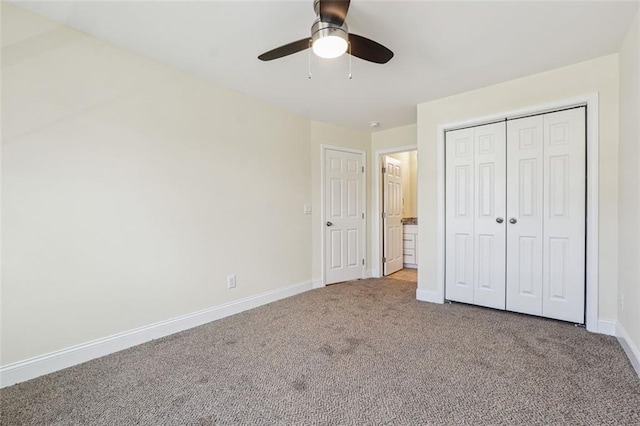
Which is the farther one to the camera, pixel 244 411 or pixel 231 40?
pixel 231 40

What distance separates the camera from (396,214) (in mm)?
5148

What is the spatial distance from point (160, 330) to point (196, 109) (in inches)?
80.1

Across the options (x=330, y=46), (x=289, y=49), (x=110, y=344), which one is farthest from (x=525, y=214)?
(x=110, y=344)

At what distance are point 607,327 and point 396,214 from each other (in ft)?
9.99

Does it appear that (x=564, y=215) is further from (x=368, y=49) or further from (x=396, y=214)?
(x=396, y=214)

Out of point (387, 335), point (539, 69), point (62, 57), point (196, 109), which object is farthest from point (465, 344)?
point (62, 57)

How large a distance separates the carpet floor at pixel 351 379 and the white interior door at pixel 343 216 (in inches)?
60.6

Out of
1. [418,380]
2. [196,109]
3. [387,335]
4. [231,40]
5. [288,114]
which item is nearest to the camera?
[418,380]

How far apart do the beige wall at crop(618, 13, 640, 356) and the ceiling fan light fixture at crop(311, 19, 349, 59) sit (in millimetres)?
1937

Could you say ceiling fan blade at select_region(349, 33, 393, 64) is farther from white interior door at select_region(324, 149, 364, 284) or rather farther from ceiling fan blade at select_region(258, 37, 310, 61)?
white interior door at select_region(324, 149, 364, 284)

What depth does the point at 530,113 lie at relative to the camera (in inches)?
111

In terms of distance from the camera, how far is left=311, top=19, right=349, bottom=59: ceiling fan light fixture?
64.3 inches

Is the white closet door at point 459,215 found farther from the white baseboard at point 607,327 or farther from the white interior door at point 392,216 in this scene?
the white interior door at point 392,216

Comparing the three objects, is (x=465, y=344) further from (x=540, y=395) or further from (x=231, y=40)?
(x=231, y=40)
